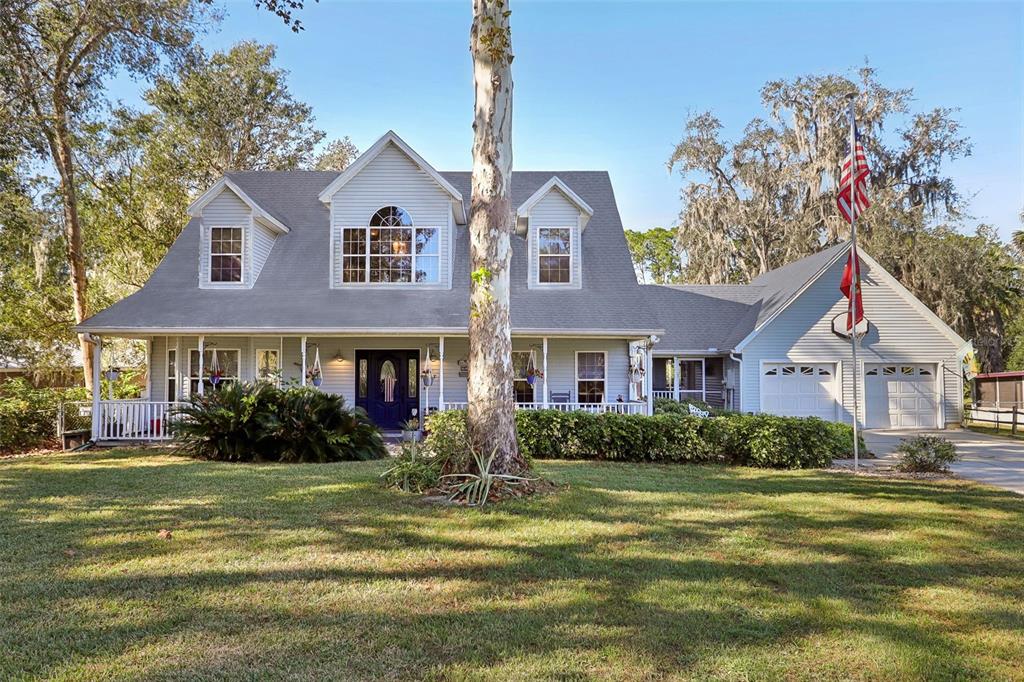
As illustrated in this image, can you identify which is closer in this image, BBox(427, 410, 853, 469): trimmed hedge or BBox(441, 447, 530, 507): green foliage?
BBox(441, 447, 530, 507): green foliage

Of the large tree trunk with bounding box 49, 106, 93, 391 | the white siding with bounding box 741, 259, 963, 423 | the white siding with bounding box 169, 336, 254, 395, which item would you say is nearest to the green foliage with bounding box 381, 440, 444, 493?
the white siding with bounding box 169, 336, 254, 395

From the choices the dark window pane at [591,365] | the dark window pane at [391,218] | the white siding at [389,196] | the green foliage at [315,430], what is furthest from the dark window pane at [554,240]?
the green foliage at [315,430]

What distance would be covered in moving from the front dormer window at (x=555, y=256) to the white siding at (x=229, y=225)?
7493mm

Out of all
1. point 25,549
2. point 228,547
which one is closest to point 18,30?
point 25,549

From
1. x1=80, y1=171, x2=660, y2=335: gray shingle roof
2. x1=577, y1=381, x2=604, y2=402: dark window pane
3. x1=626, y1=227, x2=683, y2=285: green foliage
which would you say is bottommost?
x1=577, y1=381, x2=604, y2=402: dark window pane

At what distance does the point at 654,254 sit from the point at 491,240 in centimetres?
4898

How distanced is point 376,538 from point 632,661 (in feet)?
9.12

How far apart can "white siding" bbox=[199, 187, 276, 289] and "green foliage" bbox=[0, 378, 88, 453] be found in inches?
172

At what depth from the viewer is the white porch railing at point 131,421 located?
→ 13.4 meters

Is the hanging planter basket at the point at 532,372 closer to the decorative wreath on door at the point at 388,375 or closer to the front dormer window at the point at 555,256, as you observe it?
the front dormer window at the point at 555,256

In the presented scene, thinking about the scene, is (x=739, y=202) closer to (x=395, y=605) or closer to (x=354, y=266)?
(x=354, y=266)

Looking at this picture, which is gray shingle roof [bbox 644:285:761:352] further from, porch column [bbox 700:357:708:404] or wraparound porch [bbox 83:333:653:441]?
wraparound porch [bbox 83:333:653:441]

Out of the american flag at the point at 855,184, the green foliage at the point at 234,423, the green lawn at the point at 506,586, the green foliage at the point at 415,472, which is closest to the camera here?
the green lawn at the point at 506,586

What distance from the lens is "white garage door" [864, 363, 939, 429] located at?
1930cm
